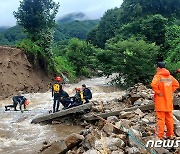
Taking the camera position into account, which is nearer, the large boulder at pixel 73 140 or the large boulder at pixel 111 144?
the large boulder at pixel 111 144

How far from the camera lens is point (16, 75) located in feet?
87.7

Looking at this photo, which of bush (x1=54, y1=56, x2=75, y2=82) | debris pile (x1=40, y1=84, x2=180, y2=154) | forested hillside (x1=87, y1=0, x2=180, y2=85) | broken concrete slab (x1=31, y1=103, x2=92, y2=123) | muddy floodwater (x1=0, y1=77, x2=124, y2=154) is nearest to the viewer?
debris pile (x1=40, y1=84, x2=180, y2=154)

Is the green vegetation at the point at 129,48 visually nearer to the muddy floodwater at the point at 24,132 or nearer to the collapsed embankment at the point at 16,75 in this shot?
the collapsed embankment at the point at 16,75

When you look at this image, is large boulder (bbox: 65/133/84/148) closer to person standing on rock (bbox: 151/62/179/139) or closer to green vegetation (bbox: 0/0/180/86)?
person standing on rock (bbox: 151/62/179/139)

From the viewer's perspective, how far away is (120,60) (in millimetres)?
26188

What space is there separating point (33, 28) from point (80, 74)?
13.5 meters

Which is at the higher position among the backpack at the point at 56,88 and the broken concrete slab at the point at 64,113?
the backpack at the point at 56,88

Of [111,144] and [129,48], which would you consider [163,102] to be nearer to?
[111,144]

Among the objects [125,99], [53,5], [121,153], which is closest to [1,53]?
[53,5]

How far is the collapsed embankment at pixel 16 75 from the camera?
2508cm

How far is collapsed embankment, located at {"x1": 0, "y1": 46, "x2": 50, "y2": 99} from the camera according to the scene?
82.3 ft

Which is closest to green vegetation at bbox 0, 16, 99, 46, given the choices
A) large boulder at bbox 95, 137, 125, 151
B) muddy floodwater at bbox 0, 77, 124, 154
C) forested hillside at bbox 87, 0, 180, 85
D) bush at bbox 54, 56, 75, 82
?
bush at bbox 54, 56, 75, 82

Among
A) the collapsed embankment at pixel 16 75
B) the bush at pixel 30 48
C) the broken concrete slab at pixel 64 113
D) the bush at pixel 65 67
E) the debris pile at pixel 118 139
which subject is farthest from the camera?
the bush at pixel 65 67

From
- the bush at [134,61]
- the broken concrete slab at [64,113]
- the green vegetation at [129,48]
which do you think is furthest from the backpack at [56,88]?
the bush at [134,61]
